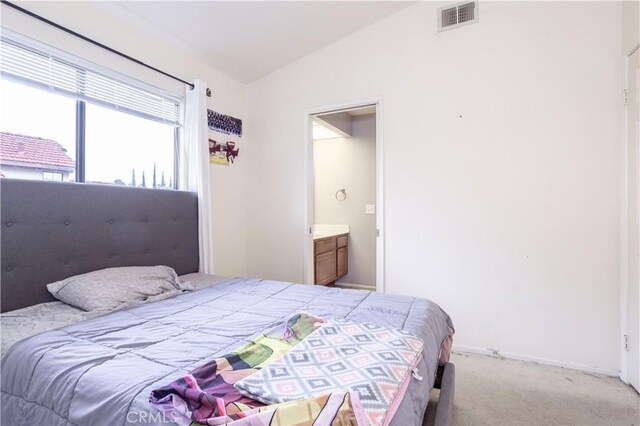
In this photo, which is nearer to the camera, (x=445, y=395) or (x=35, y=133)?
(x=445, y=395)

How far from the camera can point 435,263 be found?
2.65 m

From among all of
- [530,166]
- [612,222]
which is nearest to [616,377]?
[612,222]

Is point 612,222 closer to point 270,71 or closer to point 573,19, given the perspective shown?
point 573,19

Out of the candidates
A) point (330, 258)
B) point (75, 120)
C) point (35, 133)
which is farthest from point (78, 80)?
point (330, 258)

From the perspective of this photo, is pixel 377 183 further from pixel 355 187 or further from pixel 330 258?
pixel 355 187

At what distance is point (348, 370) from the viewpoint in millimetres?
968

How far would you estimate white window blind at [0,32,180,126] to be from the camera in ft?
5.69

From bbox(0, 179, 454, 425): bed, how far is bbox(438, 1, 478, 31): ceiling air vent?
7.52 ft

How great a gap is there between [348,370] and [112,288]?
1486mm

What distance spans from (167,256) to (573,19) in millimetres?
3581

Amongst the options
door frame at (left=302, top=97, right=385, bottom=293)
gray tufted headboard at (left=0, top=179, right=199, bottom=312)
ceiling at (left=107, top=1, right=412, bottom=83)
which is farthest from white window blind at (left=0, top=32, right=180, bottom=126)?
door frame at (left=302, top=97, right=385, bottom=293)

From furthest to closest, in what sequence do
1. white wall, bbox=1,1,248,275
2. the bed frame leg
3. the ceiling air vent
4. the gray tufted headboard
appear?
the ceiling air vent < white wall, bbox=1,1,248,275 < the gray tufted headboard < the bed frame leg

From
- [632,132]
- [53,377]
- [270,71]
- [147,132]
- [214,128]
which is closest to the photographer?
[53,377]

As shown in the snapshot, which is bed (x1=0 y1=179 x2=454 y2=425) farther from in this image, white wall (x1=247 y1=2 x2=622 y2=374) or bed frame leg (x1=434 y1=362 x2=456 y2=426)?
white wall (x1=247 y1=2 x2=622 y2=374)
